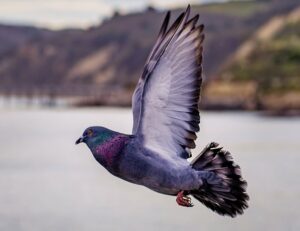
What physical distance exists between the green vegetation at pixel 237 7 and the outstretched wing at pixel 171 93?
15454 cm

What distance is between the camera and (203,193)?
190 inches

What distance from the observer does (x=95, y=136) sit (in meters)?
4.75

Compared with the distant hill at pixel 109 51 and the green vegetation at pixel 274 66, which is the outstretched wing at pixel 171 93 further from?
the distant hill at pixel 109 51

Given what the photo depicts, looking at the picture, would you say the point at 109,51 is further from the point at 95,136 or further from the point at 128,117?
the point at 95,136

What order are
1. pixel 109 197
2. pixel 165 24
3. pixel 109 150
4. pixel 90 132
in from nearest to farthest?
pixel 165 24 → pixel 109 150 → pixel 90 132 → pixel 109 197

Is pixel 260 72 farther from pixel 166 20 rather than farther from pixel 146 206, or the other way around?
pixel 166 20

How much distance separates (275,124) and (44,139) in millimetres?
19520

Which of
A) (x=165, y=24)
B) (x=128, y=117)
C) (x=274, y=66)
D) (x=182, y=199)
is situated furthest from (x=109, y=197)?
(x=274, y=66)

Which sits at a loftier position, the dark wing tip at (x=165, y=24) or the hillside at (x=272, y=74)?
the dark wing tip at (x=165, y=24)

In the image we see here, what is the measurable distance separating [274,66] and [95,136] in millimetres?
86857

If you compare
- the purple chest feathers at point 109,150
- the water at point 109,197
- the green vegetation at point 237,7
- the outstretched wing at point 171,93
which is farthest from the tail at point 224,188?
the green vegetation at point 237,7

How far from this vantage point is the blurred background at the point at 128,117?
60.6 ft

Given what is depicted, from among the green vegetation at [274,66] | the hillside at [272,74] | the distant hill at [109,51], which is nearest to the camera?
the hillside at [272,74]

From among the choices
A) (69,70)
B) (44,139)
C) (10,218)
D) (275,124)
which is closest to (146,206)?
(10,218)
